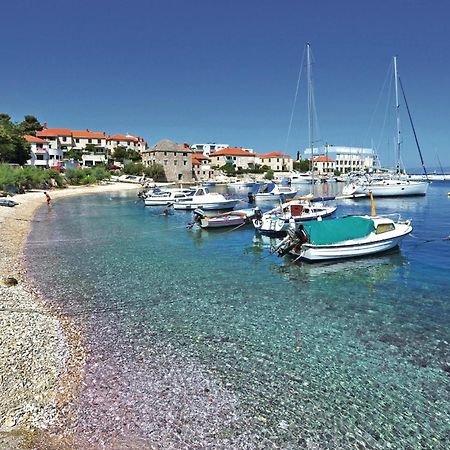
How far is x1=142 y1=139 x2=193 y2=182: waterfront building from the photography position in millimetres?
121500

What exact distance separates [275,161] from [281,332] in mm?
169495

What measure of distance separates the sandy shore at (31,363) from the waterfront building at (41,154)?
93.0 metres

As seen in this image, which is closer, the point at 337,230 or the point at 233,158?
the point at 337,230

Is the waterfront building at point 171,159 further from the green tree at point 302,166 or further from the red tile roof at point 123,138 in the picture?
the green tree at point 302,166

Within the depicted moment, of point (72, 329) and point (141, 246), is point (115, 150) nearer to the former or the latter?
point (141, 246)

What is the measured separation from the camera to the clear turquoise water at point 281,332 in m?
8.23

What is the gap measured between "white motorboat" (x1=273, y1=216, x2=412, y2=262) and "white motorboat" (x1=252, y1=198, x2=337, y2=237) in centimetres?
350

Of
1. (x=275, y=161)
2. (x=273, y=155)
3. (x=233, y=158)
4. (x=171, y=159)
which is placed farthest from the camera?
(x=275, y=161)

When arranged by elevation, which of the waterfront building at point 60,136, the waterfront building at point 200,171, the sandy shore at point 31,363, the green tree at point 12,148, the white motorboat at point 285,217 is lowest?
→ the sandy shore at point 31,363

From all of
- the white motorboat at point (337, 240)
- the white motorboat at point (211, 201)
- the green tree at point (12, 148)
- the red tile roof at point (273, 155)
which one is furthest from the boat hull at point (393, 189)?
the red tile roof at point (273, 155)

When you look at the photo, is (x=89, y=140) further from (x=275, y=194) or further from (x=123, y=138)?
(x=275, y=194)

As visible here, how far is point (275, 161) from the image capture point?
17675cm

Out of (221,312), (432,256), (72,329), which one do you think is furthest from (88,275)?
(432,256)

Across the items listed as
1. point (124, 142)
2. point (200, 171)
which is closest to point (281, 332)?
point (200, 171)
